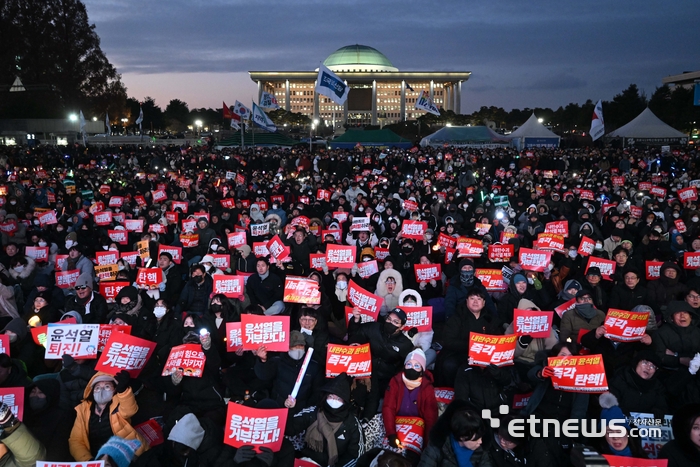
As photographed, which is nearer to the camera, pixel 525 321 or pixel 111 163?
pixel 525 321

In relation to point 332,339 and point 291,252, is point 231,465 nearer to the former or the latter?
point 332,339

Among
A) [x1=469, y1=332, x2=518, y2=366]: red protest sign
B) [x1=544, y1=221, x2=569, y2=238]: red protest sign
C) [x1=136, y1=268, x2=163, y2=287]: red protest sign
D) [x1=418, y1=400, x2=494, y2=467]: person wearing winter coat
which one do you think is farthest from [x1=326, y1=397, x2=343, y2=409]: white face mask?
[x1=544, y1=221, x2=569, y2=238]: red protest sign

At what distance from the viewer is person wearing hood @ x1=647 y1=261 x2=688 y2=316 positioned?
244 inches

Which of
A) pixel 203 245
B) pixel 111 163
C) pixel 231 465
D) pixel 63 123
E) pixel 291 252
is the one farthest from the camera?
pixel 63 123

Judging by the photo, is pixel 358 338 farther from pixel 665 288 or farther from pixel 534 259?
pixel 665 288

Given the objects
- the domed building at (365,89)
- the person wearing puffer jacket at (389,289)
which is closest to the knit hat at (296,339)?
the person wearing puffer jacket at (389,289)

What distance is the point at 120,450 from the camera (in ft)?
11.7

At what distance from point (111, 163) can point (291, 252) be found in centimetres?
1850

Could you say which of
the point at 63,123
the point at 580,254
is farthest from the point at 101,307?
the point at 63,123

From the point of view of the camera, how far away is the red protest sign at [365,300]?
5.63m

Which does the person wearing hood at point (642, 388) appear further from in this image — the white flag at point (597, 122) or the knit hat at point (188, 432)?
the white flag at point (597, 122)

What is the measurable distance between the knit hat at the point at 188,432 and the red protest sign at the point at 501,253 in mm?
5516

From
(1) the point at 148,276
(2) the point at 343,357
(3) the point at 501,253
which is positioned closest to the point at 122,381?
(2) the point at 343,357

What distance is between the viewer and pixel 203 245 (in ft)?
30.1
